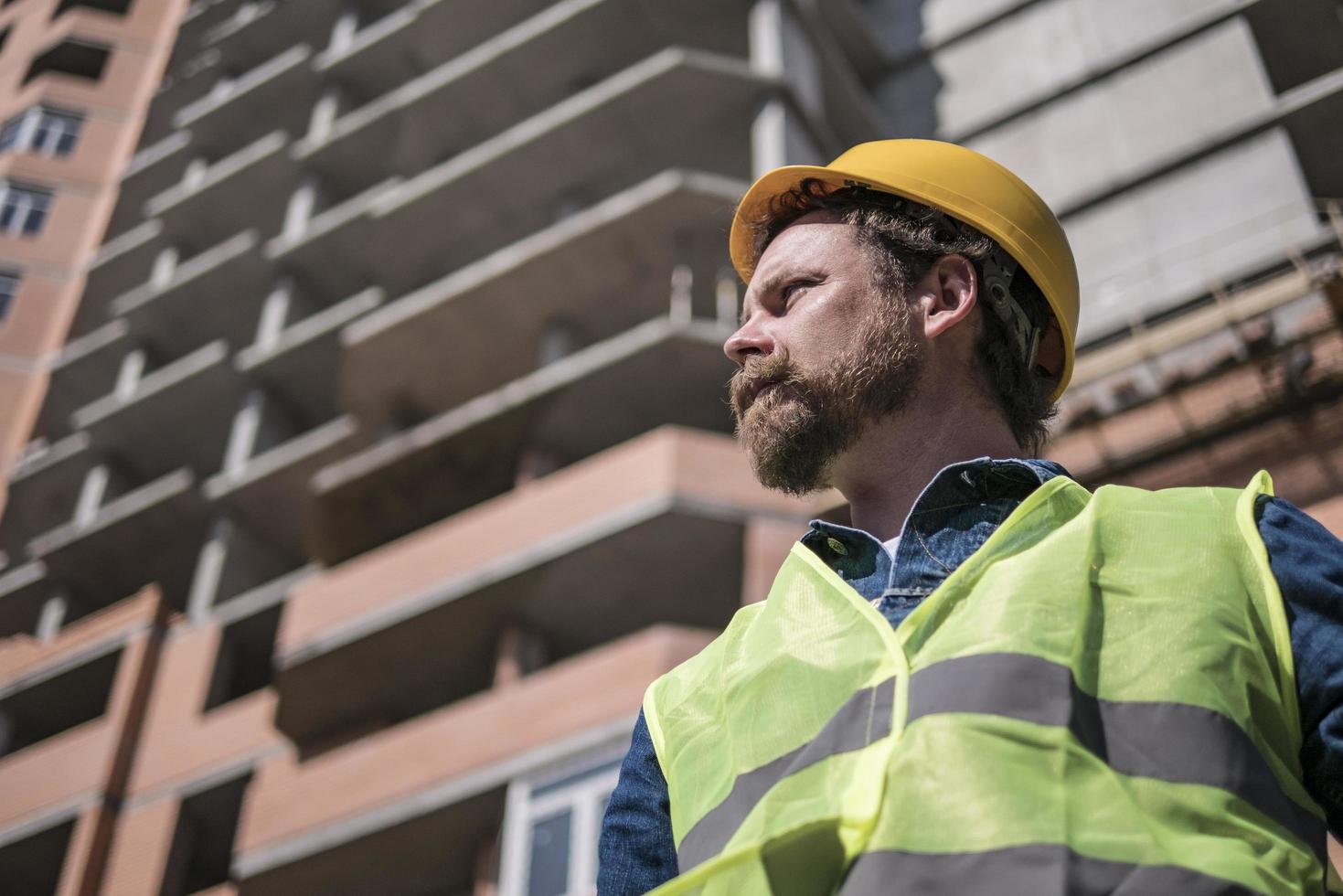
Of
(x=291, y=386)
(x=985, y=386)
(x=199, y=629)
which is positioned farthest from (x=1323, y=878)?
(x=291, y=386)

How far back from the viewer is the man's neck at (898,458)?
2959 millimetres

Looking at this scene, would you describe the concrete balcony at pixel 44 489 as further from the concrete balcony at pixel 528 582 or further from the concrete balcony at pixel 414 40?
the concrete balcony at pixel 528 582

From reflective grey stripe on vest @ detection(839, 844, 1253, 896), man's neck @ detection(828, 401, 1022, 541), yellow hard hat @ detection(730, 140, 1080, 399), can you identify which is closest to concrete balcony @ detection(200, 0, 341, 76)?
yellow hard hat @ detection(730, 140, 1080, 399)

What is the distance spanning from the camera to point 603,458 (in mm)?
17984

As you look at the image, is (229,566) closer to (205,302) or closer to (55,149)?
(205,302)

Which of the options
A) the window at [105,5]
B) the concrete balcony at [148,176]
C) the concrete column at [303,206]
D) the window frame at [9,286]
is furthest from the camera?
the window at [105,5]

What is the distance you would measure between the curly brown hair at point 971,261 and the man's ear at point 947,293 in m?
0.02

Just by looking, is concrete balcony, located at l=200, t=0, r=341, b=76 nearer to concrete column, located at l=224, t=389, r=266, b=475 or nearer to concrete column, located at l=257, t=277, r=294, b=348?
concrete column, located at l=257, t=277, r=294, b=348

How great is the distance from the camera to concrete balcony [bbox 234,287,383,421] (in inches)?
1039

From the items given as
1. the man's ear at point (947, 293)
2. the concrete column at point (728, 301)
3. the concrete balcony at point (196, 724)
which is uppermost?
the man's ear at point (947, 293)

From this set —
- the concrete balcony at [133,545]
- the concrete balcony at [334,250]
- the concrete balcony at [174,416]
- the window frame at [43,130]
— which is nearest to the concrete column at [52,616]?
the concrete balcony at [133,545]

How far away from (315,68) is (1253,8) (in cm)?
1783

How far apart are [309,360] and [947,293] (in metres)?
24.6

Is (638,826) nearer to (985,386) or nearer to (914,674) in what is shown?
(914,674)
